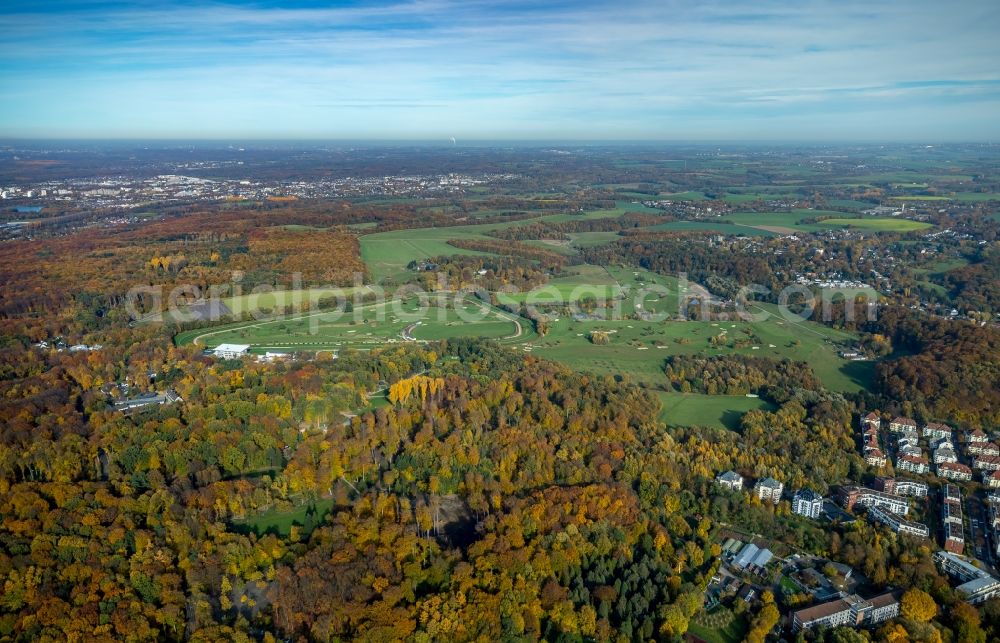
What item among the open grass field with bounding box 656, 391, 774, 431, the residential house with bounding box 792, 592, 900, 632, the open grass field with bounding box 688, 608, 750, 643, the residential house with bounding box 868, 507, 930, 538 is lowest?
the open grass field with bounding box 688, 608, 750, 643

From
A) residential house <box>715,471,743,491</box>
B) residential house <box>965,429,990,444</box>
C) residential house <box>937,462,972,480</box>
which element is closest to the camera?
residential house <box>715,471,743,491</box>

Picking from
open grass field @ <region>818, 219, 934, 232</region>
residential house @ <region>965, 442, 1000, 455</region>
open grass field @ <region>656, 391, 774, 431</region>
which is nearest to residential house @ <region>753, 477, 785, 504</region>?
open grass field @ <region>656, 391, 774, 431</region>

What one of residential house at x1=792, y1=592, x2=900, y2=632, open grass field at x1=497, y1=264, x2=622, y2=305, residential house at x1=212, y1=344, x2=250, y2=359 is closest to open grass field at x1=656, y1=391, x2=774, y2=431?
residential house at x1=792, y1=592, x2=900, y2=632

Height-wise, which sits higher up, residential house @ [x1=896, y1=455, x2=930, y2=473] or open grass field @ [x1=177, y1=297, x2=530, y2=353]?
open grass field @ [x1=177, y1=297, x2=530, y2=353]

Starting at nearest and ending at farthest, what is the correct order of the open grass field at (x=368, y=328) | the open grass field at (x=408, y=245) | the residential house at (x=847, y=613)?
the residential house at (x=847, y=613) → the open grass field at (x=368, y=328) → the open grass field at (x=408, y=245)

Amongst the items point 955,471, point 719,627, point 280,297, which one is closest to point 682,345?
point 955,471

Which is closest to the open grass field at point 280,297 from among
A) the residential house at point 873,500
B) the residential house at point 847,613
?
the residential house at point 873,500

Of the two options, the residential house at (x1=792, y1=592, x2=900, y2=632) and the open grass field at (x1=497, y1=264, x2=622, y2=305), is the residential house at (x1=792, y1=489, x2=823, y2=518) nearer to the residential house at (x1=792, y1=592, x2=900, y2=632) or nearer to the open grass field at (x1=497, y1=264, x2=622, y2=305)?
the residential house at (x1=792, y1=592, x2=900, y2=632)

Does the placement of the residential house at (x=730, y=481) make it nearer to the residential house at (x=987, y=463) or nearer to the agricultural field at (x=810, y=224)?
the residential house at (x=987, y=463)

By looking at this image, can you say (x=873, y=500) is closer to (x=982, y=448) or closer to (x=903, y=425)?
(x=903, y=425)

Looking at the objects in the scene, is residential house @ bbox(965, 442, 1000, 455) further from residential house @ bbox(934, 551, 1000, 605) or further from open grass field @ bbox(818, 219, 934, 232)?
open grass field @ bbox(818, 219, 934, 232)

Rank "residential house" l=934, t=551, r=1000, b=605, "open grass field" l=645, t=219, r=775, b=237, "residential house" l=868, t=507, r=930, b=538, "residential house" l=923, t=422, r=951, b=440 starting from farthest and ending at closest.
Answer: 1. "open grass field" l=645, t=219, r=775, b=237
2. "residential house" l=923, t=422, r=951, b=440
3. "residential house" l=868, t=507, r=930, b=538
4. "residential house" l=934, t=551, r=1000, b=605

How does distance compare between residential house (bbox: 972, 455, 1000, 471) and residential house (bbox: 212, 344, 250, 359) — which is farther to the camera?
residential house (bbox: 212, 344, 250, 359)
